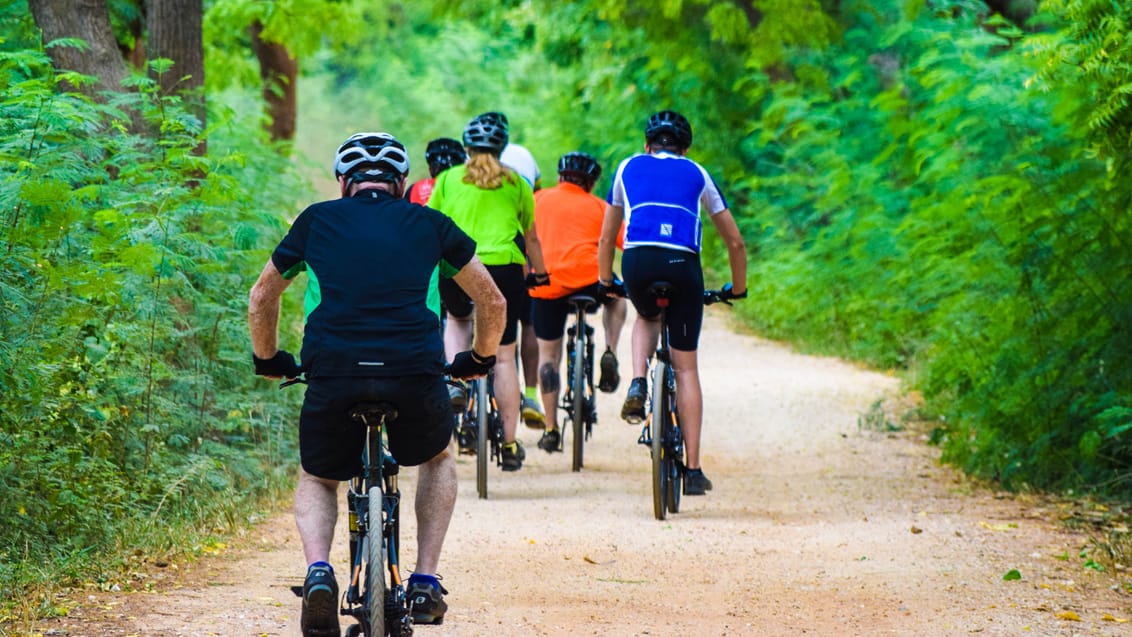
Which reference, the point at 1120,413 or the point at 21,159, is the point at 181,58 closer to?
the point at 21,159

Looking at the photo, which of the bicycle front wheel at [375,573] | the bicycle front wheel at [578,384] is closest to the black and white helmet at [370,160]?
the bicycle front wheel at [375,573]

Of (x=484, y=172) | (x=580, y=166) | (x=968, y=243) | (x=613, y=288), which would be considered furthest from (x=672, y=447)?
(x=968, y=243)

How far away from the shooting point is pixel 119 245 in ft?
25.8

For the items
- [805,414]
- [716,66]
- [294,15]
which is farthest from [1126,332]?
[716,66]

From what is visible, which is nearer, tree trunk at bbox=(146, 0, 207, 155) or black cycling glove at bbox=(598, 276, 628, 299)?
black cycling glove at bbox=(598, 276, 628, 299)

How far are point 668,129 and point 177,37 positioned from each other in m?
3.90

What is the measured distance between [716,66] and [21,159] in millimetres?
17521

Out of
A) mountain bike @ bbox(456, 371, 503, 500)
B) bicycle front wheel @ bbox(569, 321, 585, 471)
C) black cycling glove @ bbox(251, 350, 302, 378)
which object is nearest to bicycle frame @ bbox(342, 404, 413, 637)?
black cycling glove @ bbox(251, 350, 302, 378)

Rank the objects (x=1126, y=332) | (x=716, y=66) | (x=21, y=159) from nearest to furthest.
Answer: (x=21, y=159), (x=1126, y=332), (x=716, y=66)

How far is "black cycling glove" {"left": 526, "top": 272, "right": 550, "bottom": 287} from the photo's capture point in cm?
940

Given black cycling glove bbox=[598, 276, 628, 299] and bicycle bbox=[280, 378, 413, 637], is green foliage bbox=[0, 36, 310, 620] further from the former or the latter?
black cycling glove bbox=[598, 276, 628, 299]

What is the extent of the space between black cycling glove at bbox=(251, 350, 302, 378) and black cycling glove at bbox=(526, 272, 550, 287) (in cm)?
442

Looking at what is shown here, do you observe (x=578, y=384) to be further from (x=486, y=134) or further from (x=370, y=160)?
(x=370, y=160)

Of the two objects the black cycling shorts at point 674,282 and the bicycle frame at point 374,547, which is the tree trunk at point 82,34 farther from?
the bicycle frame at point 374,547
